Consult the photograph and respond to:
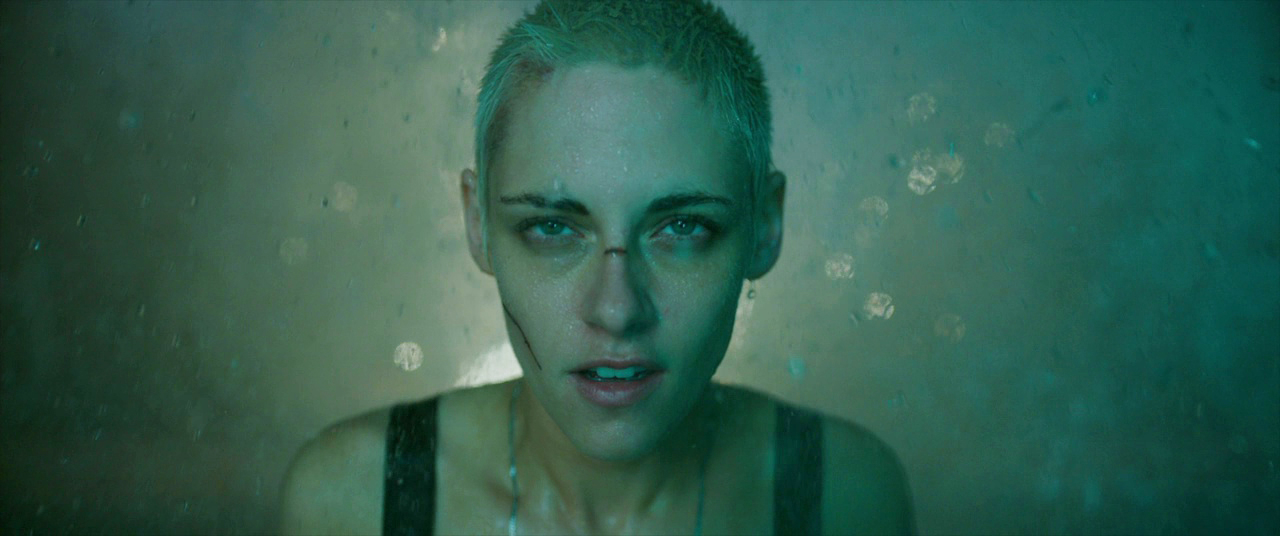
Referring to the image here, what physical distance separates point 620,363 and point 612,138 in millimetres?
179

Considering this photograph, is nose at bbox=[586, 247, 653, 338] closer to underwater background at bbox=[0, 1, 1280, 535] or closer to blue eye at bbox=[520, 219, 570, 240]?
blue eye at bbox=[520, 219, 570, 240]

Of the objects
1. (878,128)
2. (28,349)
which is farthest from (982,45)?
(28,349)

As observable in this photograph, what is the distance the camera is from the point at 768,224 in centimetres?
76

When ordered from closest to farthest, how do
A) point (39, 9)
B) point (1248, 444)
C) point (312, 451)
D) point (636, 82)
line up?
point (636, 82), point (312, 451), point (39, 9), point (1248, 444)

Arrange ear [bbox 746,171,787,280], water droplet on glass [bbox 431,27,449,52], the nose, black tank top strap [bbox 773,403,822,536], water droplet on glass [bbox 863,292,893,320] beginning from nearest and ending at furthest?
1. the nose
2. ear [bbox 746,171,787,280]
3. black tank top strap [bbox 773,403,822,536]
4. water droplet on glass [bbox 431,27,449,52]
5. water droplet on glass [bbox 863,292,893,320]

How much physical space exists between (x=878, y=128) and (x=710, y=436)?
609 millimetres

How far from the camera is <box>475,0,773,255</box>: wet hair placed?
2.18 ft

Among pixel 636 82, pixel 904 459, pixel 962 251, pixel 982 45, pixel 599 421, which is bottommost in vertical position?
pixel 904 459

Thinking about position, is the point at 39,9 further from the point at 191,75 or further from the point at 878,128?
the point at 878,128

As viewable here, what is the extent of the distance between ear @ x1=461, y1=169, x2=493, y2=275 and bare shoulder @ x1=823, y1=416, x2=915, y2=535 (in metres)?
0.41

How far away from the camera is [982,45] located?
1.21 m


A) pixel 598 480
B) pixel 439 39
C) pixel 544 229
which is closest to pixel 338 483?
pixel 598 480

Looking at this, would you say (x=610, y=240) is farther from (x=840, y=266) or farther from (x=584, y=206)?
(x=840, y=266)

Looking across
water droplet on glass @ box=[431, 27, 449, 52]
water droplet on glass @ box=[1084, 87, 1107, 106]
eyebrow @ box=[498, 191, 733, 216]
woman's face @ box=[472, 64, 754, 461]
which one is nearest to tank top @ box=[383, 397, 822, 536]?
woman's face @ box=[472, 64, 754, 461]
